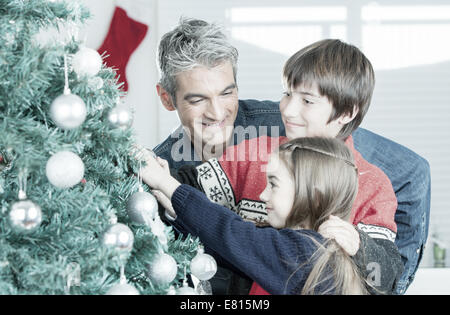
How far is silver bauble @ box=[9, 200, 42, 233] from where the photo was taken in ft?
2.48

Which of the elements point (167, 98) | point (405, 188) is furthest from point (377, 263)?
point (167, 98)

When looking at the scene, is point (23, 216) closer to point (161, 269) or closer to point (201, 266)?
point (161, 269)

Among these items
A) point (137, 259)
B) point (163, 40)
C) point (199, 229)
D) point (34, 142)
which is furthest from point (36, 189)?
point (163, 40)

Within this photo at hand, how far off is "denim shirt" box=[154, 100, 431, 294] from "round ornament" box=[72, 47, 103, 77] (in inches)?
32.7

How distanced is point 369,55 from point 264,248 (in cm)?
238

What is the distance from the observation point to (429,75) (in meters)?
3.11

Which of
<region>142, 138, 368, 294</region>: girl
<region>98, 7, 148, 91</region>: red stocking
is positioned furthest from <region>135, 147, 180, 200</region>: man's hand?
<region>98, 7, 148, 91</region>: red stocking

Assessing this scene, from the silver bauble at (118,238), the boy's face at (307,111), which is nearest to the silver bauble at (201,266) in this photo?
the silver bauble at (118,238)

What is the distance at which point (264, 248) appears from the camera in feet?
3.26

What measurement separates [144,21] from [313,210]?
2287mm

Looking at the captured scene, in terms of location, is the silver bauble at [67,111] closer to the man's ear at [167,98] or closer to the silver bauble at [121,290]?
the silver bauble at [121,290]

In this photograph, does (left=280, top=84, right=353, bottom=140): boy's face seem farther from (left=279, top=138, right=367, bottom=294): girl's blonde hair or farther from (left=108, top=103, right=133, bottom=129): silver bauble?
(left=108, top=103, right=133, bottom=129): silver bauble

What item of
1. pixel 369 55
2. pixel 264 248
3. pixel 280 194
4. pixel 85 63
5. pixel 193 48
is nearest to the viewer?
pixel 85 63

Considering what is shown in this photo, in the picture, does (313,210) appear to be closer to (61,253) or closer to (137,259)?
(137,259)
